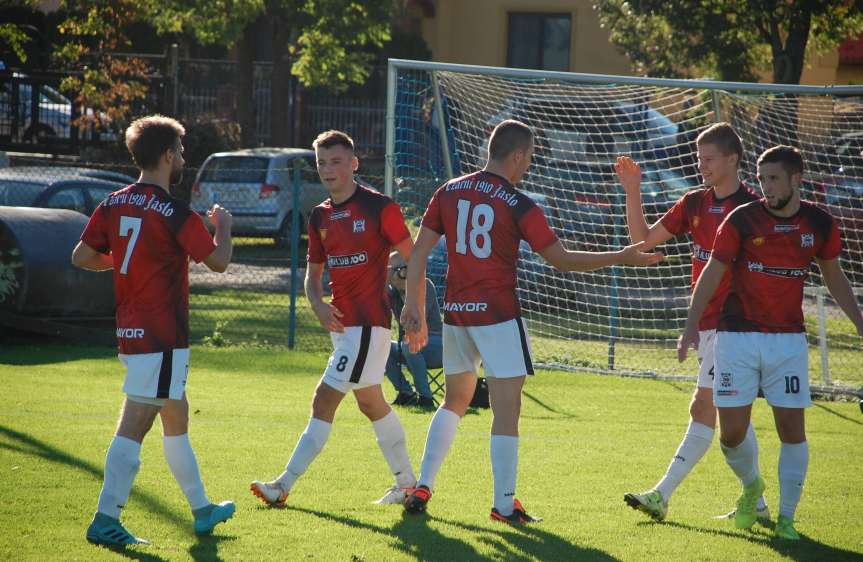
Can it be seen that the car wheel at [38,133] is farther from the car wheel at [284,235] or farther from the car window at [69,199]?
the car window at [69,199]

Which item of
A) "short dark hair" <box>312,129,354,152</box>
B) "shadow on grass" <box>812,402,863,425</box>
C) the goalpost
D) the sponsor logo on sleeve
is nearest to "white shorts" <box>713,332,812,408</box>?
the sponsor logo on sleeve

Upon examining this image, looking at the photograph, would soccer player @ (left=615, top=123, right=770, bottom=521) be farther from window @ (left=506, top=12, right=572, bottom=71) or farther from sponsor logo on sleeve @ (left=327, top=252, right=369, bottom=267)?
window @ (left=506, top=12, right=572, bottom=71)

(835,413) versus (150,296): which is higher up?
(150,296)

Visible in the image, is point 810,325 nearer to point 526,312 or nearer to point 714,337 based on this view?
point 526,312

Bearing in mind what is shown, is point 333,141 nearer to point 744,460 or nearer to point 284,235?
point 744,460

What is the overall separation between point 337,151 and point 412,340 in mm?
1163

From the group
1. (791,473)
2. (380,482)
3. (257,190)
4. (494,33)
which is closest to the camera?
(791,473)

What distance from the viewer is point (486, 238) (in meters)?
6.20

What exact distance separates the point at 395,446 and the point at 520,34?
97.5ft

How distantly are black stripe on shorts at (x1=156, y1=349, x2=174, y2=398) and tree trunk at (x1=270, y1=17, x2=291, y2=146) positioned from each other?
2313 cm

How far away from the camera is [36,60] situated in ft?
88.9

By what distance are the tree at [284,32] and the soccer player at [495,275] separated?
803 inches

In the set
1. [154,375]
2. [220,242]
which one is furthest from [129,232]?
[154,375]

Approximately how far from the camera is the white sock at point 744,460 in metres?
6.28
